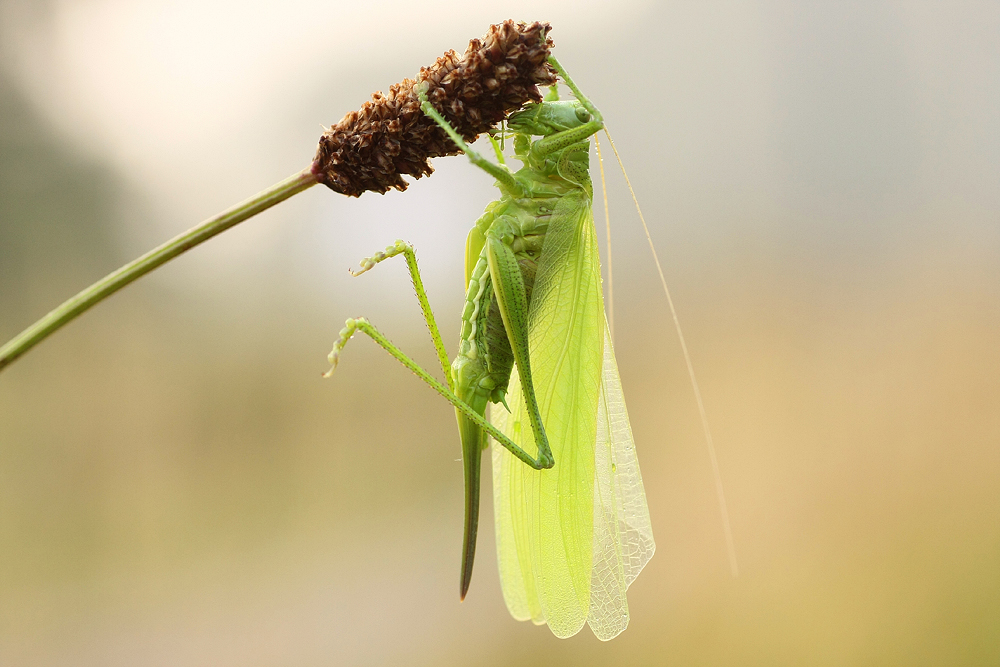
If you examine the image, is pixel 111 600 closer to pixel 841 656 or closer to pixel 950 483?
pixel 841 656

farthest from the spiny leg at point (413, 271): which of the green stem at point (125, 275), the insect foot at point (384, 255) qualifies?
the green stem at point (125, 275)

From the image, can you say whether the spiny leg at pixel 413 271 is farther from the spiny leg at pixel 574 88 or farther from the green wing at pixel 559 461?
the spiny leg at pixel 574 88

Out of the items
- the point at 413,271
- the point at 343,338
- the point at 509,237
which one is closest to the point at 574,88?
the point at 509,237

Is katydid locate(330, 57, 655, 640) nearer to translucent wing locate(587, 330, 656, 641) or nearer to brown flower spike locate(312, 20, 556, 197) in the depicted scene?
translucent wing locate(587, 330, 656, 641)

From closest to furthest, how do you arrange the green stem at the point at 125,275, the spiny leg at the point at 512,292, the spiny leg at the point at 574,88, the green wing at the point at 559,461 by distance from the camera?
the green stem at the point at 125,275
the spiny leg at the point at 574,88
the spiny leg at the point at 512,292
the green wing at the point at 559,461

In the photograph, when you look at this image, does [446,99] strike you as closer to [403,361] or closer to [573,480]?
[403,361]

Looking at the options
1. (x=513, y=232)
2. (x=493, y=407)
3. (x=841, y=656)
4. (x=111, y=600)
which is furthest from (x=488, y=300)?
(x=111, y=600)

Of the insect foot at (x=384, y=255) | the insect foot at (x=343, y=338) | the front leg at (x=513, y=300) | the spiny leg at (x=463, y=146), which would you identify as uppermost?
the spiny leg at (x=463, y=146)
